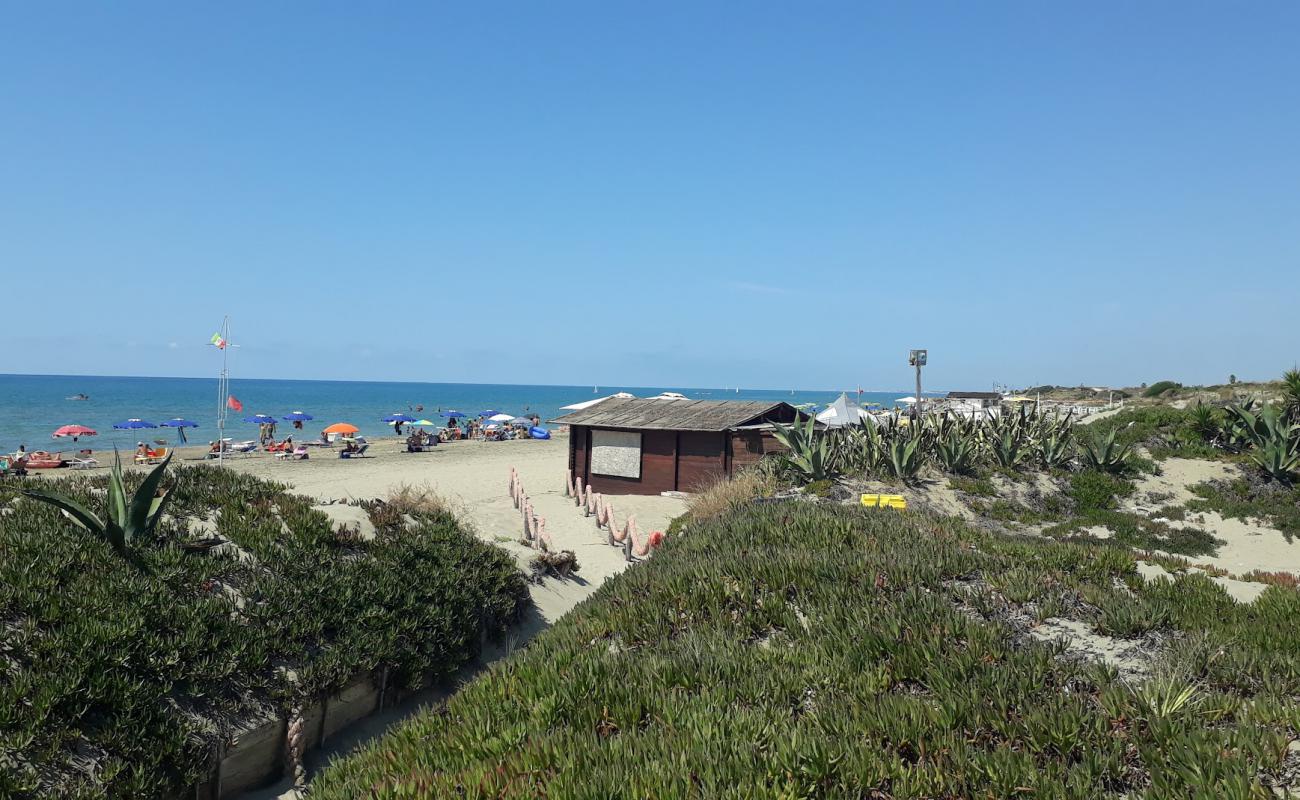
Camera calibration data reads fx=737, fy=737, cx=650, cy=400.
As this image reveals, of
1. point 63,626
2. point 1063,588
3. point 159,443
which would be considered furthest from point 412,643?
point 159,443

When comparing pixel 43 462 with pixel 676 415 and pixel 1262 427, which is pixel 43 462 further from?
pixel 1262 427

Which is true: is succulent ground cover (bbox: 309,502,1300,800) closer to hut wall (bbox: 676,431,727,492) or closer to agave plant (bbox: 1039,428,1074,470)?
agave plant (bbox: 1039,428,1074,470)

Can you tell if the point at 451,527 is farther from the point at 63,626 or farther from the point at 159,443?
the point at 159,443

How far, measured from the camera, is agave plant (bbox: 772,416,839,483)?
18.7 meters

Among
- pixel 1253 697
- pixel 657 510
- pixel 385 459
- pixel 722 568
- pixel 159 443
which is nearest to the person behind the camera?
pixel 1253 697

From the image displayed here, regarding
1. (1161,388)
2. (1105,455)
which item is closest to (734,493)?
(1105,455)

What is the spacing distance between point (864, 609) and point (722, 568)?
1.77 metres

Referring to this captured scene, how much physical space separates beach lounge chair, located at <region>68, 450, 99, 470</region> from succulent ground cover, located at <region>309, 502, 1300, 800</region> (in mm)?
35413

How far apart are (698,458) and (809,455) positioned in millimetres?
6124

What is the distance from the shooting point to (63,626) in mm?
6242

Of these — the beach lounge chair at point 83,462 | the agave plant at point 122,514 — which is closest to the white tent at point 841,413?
the agave plant at point 122,514

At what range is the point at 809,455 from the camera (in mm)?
18625

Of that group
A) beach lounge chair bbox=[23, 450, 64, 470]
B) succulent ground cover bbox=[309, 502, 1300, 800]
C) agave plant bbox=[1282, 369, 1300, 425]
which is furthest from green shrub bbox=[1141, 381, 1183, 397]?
beach lounge chair bbox=[23, 450, 64, 470]

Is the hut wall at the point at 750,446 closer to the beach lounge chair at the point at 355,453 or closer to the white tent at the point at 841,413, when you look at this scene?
the white tent at the point at 841,413
